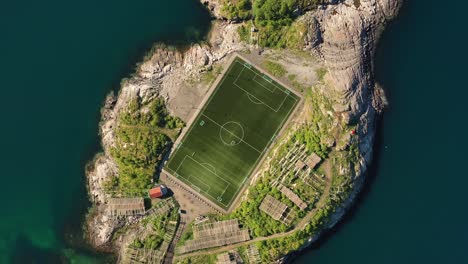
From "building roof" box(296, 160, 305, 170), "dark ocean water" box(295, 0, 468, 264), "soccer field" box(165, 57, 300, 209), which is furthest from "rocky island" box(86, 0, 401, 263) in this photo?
"dark ocean water" box(295, 0, 468, 264)

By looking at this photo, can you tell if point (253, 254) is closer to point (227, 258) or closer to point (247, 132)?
point (227, 258)

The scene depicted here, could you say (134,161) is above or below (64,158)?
above

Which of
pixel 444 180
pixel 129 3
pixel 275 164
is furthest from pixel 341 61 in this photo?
pixel 129 3

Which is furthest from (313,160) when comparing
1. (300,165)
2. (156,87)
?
(156,87)

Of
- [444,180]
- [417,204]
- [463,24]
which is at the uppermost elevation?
[463,24]

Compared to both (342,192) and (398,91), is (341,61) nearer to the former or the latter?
(398,91)

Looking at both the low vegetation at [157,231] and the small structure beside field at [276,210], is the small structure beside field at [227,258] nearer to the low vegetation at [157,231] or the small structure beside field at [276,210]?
the small structure beside field at [276,210]
